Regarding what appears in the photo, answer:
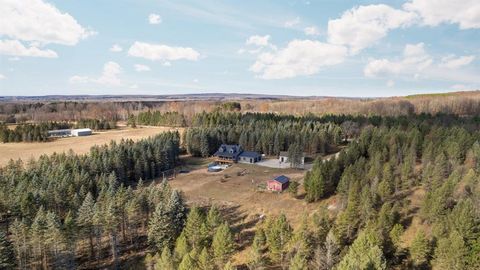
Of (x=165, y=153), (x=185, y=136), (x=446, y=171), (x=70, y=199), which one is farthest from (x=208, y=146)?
(x=446, y=171)

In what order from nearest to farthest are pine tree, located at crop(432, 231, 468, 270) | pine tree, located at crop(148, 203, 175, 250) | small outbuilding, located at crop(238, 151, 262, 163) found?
pine tree, located at crop(432, 231, 468, 270) → pine tree, located at crop(148, 203, 175, 250) → small outbuilding, located at crop(238, 151, 262, 163)

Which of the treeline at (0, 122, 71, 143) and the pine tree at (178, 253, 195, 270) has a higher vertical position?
the treeline at (0, 122, 71, 143)

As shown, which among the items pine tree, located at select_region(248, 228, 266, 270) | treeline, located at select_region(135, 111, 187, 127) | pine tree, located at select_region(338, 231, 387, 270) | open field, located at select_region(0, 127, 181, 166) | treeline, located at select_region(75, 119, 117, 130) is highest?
treeline, located at select_region(135, 111, 187, 127)

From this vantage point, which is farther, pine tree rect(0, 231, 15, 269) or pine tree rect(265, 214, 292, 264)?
pine tree rect(265, 214, 292, 264)

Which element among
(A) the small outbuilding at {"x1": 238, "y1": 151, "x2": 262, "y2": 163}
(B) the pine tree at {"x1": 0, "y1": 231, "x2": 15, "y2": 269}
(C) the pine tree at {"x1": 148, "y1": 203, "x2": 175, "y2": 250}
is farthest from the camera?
(A) the small outbuilding at {"x1": 238, "y1": 151, "x2": 262, "y2": 163}

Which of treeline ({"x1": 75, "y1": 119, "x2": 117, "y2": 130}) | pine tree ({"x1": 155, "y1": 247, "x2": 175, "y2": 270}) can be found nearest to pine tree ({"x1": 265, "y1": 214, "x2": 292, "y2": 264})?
pine tree ({"x1": 155, "y1": 247, "x2": 175, "y2": 270})

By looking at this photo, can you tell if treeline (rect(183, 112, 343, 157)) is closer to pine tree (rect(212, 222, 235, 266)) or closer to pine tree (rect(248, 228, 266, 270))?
pine tree (rect(248, 228, 266, 270))
